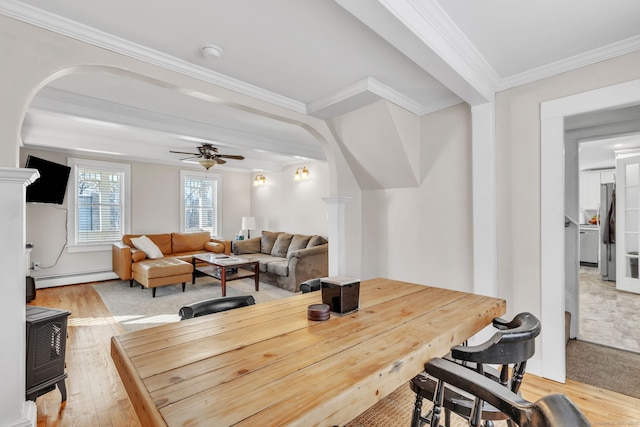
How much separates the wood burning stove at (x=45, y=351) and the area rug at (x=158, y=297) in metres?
1.35

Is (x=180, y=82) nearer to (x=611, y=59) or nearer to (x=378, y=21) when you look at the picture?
(x=378, y=21)

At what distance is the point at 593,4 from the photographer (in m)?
1.62

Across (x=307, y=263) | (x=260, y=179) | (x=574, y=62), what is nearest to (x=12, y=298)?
(x=574, y=62)

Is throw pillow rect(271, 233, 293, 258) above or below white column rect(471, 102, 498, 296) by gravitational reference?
below

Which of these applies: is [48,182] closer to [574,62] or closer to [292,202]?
[292,202]

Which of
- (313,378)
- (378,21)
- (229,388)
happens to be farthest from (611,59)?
(229,388)

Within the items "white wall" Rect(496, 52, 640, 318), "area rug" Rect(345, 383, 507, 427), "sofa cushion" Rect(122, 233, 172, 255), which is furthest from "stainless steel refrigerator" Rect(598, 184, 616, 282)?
"sofa cushion" Rect(122, 233, 172, 255)

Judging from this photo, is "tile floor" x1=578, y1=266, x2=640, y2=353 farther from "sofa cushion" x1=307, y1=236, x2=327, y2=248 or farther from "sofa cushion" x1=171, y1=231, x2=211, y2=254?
"sofa cushion" x1=171, y1=231, x2=211, y2=254

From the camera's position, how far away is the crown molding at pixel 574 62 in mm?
1982

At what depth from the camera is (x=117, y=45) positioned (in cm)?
195

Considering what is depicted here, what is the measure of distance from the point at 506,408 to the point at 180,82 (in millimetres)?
2535

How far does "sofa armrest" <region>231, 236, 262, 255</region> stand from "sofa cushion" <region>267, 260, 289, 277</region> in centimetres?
132

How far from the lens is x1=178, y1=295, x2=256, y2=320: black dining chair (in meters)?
1.69

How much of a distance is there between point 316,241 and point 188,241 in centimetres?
282
